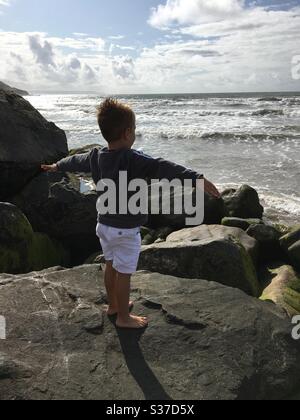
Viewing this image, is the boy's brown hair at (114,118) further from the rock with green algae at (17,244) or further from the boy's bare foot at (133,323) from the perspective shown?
the rock with green algae at (17,244)

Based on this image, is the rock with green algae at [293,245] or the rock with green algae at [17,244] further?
the rock with green algae at [293,245]

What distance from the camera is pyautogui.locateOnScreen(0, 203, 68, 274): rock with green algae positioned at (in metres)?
5.06

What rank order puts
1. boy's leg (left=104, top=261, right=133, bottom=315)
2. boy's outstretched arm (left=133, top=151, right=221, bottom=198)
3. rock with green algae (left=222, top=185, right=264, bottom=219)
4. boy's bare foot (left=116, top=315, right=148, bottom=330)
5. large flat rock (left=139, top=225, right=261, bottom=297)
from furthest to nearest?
1. rock with green algae (left=222, top=185, right=264, bottom=219)
2. large flat rock (left=139, top=225, right=261, bottom=297)
3. boy's leg (left=104, top=261, right=133, bottom=315)
4. boy's bare foot (left=116, top=315, right=148, bottom=330)
5. boy's outstretched arm (left=133, top=151, right=221, bottom=198)

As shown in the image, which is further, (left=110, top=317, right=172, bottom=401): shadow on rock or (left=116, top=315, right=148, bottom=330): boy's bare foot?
(left=116, top=315, right=148, bottom=330): boy's bare foot

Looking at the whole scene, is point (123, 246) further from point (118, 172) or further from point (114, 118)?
point (114, 118)

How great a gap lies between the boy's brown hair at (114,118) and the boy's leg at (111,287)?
1.00 meters

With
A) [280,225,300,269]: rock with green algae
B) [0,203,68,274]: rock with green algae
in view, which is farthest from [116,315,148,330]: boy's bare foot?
[280,225,300,269]: rock with green algae

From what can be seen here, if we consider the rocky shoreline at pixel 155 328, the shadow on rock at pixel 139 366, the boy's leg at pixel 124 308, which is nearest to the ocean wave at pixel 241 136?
the rocky shoreline at pixel 155 328

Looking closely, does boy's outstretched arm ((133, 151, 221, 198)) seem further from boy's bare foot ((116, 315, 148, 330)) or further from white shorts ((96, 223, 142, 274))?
boy's bare foot ((116, 315, 148, 330))

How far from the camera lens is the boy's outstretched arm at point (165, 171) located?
3107 millimetres

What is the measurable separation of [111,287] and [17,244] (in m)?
2.06

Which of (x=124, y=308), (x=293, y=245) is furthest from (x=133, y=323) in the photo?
(x=293, y=245)

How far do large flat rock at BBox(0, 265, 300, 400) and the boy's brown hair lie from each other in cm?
138

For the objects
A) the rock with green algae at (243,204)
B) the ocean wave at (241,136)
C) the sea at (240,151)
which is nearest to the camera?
the rock with green algae at (243,204)
